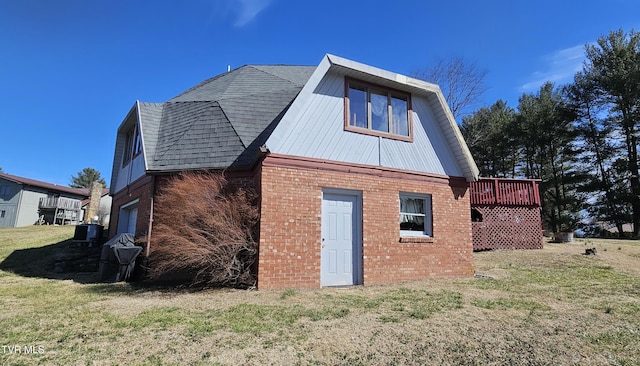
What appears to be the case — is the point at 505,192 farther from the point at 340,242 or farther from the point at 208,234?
the point at 208,234

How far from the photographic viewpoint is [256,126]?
10516mm

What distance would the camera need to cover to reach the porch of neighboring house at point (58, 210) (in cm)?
4103

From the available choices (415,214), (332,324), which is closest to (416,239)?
(415,214)

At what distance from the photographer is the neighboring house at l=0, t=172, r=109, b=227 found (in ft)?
125

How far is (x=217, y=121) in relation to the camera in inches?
423

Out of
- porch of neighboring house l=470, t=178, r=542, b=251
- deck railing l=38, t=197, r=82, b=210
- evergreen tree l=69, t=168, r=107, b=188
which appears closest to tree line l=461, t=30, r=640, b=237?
porch of neighboring house l=470, t=178, r=542, b=251

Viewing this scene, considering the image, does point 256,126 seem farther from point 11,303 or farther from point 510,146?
point 510,146

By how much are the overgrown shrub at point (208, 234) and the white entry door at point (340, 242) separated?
176cm

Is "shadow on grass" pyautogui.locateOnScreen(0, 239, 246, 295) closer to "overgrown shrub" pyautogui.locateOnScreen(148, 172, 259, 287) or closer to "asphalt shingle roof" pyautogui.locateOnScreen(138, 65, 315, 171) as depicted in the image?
"overgrown shrub" pyautogui.locateOnScreen(148, 172, 259, 287)

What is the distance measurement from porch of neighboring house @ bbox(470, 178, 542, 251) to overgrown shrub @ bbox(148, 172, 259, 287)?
1104cm

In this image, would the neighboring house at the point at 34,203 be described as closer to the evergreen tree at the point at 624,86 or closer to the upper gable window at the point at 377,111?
the upper gable window at the point at 377,111

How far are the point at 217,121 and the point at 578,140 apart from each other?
31.9 m

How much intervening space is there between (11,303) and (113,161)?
9.92 meters

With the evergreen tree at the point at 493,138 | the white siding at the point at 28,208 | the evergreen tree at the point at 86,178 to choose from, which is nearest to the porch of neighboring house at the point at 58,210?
the white siding at the point at 28,208
